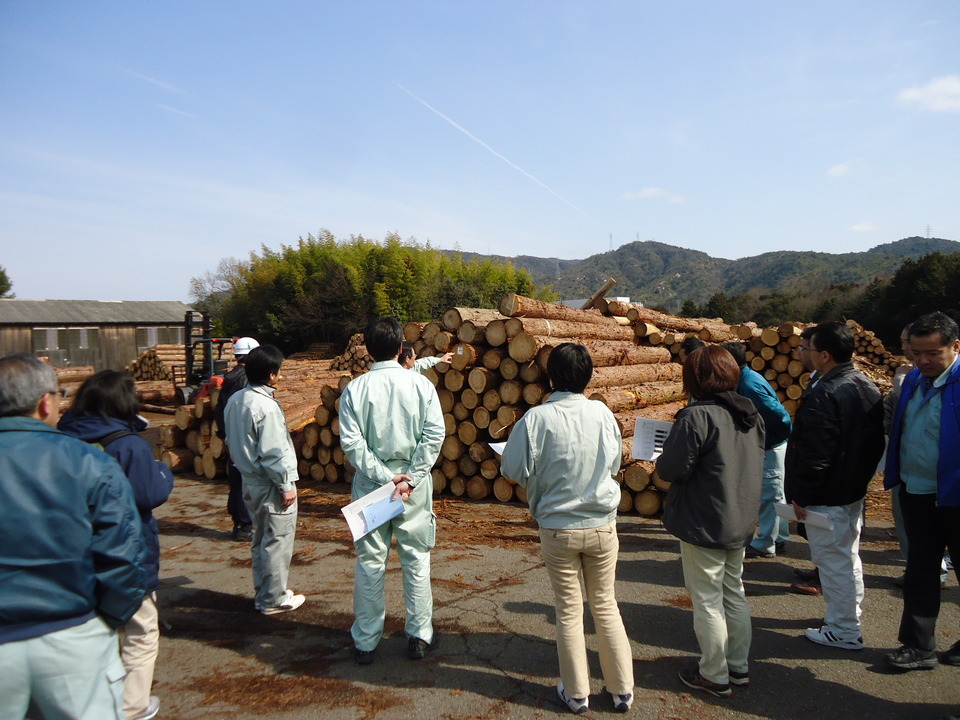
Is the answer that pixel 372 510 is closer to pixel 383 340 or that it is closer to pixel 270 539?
pixel 383 340

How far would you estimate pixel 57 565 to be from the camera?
1.96 m

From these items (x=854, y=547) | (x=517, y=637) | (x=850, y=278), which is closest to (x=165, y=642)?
(x=517, y=637)

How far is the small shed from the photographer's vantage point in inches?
1116

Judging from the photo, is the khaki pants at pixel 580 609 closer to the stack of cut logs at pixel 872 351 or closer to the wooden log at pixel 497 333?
the wooden log at pixel 497 333

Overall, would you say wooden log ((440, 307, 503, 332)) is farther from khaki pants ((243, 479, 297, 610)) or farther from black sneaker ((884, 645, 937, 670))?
black sneaker ((884, 645, 937, 670))

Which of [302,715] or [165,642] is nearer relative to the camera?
[302,715]

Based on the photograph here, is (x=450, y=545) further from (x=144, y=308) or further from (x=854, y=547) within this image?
(x=144, y=308)

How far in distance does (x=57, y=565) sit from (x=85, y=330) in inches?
1314

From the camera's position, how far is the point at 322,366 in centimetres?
2061

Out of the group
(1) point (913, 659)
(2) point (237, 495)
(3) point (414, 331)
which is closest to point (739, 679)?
(1) point (913, 659)

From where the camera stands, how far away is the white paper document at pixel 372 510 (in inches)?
139

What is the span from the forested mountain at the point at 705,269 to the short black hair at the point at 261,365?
62477mm

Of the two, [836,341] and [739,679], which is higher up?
[836,341]

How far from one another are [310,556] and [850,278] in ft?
248
